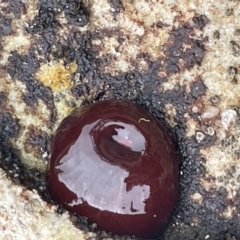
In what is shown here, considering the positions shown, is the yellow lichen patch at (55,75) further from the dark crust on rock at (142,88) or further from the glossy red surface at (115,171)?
the glossy red surface at (115,171)

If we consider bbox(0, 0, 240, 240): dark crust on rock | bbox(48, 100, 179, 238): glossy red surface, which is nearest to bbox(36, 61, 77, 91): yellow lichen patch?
bbox(0, 0, 240, 240): dark crust on rock

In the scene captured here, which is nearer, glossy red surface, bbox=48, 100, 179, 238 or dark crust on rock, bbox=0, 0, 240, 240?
glossy red surface, bbox=48, 100, 179, 238

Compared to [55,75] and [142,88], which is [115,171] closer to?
[142,88]

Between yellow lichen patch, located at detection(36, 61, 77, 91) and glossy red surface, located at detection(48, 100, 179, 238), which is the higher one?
yellow lichen patch, located at detection(36, 61, 77, 91)

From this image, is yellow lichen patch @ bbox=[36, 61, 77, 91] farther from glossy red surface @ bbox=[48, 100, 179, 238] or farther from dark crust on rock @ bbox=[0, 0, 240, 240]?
glossy red surface @ bbox=[48, 100, 179, 238]

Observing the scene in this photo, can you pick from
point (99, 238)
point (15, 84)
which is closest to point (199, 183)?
point (99, 238)

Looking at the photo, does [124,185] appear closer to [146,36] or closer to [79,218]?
[79,218]
